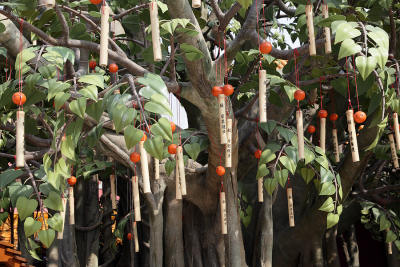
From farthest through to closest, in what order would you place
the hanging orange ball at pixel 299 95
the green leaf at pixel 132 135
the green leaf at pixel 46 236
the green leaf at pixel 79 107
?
the hanging orange ball at pixel 299 95 → the green leaf at pixel 46 236 → the green leaf at pixel 79 107 → the green leaf at pixel 132 135

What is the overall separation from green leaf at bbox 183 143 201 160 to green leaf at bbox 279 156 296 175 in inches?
18.7

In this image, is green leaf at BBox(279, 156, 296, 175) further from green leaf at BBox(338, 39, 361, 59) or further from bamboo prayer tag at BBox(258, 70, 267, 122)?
green leaf at BBox(338, 39, 361, 59)

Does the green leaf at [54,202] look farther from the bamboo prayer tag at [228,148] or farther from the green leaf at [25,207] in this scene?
the bamboo prayer tag at [228,148]

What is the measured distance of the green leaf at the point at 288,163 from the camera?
2969mm

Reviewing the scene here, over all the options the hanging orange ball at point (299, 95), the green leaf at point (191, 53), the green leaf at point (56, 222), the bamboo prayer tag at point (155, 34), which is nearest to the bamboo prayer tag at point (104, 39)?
the bamboo prayer tag at point (155, 34)

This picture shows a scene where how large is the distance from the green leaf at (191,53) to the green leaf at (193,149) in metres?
0.75

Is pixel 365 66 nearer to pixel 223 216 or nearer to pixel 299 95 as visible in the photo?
pixel 299 95

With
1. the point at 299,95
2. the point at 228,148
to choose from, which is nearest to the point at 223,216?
the point at 228,148

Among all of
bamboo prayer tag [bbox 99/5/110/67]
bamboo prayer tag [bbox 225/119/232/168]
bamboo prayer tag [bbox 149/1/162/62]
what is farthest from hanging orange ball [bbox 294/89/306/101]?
bamboo prayer tag [bbox 99/5/110/67]

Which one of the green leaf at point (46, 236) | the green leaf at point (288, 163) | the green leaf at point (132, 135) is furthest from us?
the green leaf at point (288, 163)

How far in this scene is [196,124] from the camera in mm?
4316

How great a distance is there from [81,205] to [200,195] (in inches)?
69.0

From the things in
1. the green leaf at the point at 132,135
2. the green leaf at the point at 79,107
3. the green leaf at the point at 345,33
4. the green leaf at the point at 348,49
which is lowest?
the green leaf at the point at 132,135

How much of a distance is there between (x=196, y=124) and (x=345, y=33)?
2240 millimetres
